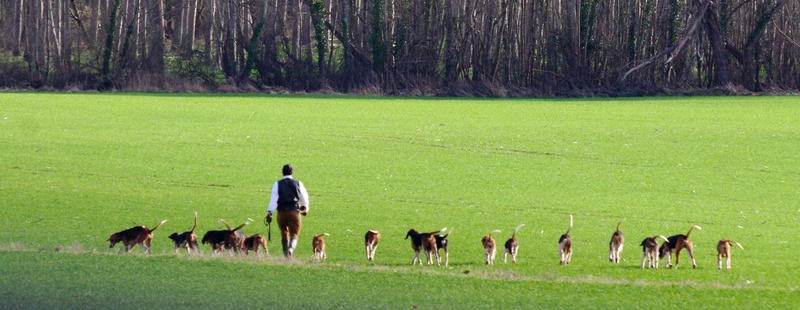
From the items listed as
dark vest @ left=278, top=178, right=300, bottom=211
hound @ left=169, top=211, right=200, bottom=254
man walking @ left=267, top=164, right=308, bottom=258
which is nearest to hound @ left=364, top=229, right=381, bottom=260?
man walking @ left=267, top=164, right=308, bottom=258

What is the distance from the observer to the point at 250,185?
2414 cm

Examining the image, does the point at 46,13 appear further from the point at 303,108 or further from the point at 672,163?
the point at 672,163

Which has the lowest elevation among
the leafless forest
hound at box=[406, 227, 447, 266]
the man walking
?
hound at box=[406, 227, 447, 266]

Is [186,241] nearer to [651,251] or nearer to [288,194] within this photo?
[288,194]

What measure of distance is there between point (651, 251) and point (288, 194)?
18.6 feet

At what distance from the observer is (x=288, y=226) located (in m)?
15.8

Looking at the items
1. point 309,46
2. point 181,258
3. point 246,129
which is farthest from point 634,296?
point 309,46

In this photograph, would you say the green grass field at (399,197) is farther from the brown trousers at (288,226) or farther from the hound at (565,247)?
the brown trousers at (288,226)

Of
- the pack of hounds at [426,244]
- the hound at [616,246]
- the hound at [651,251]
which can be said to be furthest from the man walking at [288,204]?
the hound at [651,251]

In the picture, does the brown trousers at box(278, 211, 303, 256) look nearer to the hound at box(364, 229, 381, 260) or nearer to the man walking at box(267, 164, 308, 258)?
the man walking at box(267, 164, 308, 258)

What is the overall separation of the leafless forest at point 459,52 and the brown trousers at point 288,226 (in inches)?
1517

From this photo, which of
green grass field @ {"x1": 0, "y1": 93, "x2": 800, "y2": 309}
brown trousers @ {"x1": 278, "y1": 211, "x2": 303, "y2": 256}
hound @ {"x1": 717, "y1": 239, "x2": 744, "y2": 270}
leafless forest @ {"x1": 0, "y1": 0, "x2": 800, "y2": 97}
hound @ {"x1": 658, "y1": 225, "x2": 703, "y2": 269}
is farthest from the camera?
leafless forest @ {"x1": 0, "y1": 0, "x2": 800, "y2": 97}

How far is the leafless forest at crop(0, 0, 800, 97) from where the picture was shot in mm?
55562

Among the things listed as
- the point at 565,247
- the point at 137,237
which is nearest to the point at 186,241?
the point at 137,237
